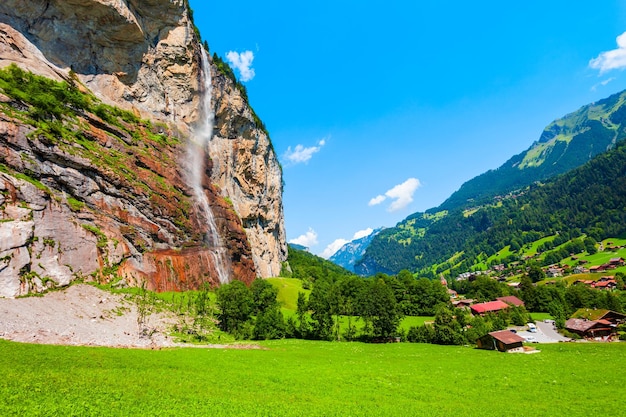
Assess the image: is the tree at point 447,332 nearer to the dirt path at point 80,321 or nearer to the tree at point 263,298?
the tree at point 263,298

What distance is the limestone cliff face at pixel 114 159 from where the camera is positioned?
4134cm

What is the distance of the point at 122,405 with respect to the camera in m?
14.3

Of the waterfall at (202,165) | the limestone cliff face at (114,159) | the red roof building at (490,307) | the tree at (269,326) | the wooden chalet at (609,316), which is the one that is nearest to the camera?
the limestone cliff face at (114,159)

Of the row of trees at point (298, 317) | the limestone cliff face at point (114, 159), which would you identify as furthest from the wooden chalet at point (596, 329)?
the limestone cliff face at point (114, 159)

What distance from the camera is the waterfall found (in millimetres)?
71438

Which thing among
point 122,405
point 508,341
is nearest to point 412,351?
point 508,341

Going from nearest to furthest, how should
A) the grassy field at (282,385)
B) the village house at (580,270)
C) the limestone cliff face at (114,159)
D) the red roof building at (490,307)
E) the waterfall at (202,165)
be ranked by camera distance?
the grassy field at (282,385) → the limestone cliff face at (114,159) → the waterfall at (202,165) → the red roof building at (490,307) → the village house at (580,270)

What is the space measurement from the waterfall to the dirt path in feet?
87.3

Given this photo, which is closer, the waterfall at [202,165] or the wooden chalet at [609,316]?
the wooden chalet at [609,316]

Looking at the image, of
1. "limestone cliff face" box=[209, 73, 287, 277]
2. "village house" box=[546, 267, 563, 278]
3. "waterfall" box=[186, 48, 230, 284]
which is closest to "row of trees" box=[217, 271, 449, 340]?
"waterfall" box=[186, 48, 230, 284]

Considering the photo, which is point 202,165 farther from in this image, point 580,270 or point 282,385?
point 580,270

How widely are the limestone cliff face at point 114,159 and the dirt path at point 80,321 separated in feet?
10.2

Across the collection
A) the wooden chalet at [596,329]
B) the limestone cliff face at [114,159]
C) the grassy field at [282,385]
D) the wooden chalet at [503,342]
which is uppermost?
the limestone cliff face at [114,159]

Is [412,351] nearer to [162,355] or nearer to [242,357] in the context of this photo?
[242,357]
